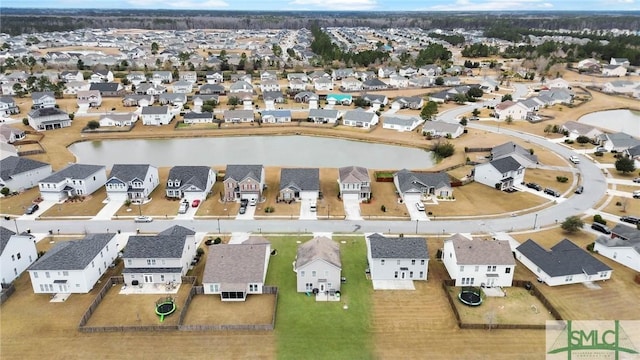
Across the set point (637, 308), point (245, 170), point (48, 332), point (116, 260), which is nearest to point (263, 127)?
point (245, 170)

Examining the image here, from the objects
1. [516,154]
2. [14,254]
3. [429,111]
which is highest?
[429,111]

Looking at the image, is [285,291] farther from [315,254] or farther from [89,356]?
[89,356]

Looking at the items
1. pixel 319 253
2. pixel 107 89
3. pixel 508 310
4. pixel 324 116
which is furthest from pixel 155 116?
pixel 508 310

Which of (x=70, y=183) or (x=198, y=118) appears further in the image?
(x=198, y=118)

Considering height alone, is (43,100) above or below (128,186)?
above

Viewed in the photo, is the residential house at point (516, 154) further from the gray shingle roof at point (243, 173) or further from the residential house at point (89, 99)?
the residential house at point (89, 99)

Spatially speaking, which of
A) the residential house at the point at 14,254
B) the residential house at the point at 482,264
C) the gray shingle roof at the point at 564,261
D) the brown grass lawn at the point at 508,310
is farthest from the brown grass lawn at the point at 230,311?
the gray shingle roof at the point at 564,261

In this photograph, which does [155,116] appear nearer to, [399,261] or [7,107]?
[7,107]

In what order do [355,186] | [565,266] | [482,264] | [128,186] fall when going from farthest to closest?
[355,186] → [128,186] → [565,266] → [482,264]
